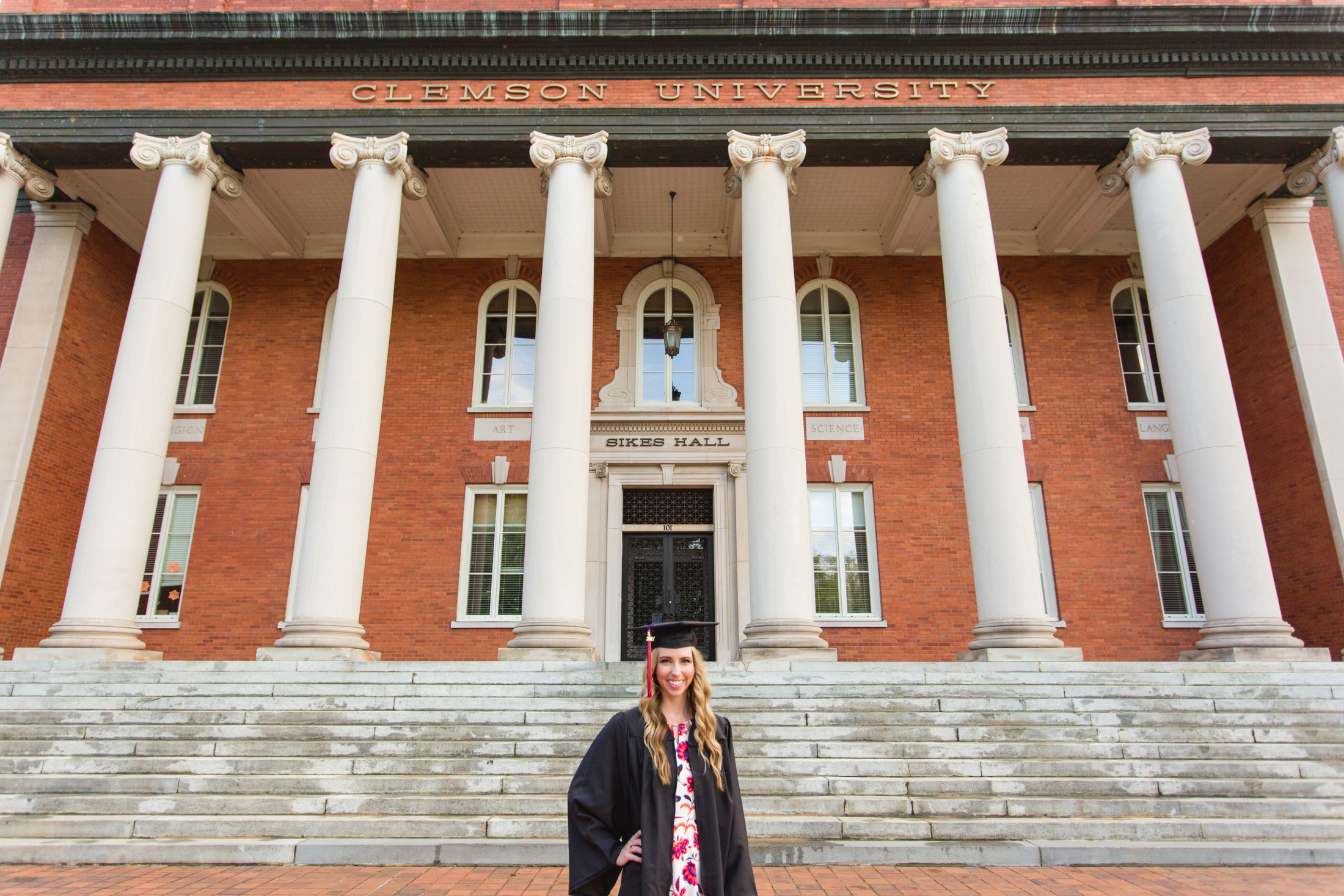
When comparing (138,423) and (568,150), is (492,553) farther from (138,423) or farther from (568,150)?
(568,150)

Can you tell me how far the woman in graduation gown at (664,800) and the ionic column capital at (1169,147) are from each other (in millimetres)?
12911

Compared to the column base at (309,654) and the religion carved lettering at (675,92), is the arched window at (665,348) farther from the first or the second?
the column base at (309,654)

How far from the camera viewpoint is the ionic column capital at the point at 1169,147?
1270cm

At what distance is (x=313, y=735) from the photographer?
27.5ft

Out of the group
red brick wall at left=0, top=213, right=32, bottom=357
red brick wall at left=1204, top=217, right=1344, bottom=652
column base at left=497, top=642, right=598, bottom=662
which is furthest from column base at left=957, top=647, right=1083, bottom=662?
red brick wall at left=0, top=213, right=32, bottom=357

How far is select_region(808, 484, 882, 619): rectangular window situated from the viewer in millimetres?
15383

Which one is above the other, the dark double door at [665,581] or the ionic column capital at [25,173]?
the ionic column capital at [25,173]

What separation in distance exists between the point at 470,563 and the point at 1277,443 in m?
15.3

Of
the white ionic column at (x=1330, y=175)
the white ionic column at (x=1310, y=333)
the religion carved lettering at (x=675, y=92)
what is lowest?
the white ionic column at (x=1310, y=333)

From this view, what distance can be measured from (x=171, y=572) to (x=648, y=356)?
10305 millimetres

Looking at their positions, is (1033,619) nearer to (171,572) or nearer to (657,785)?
(657,785)

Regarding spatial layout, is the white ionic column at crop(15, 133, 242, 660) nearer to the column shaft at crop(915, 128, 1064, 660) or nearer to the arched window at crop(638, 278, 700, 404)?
the arched window at crop(638, 278, 700, 404)

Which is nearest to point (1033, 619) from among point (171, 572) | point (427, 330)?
point (427, 330)

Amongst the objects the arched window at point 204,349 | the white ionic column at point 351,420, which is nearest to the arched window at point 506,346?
the white ionic column at point 351,420
